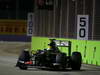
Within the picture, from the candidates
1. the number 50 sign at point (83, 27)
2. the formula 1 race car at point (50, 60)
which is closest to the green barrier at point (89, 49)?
the number 50 sign at point (83, 27)

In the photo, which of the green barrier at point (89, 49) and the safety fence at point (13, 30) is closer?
the green barrier at point (89, 49)

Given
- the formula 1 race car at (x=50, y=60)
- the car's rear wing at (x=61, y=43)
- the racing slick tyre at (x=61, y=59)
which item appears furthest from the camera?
the car's rear wing at (x=61, y=43)

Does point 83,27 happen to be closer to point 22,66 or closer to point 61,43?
point 61,43

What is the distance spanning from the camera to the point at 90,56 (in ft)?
88.6

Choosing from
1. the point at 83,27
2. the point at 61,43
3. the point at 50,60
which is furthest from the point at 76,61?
the point at 83,27

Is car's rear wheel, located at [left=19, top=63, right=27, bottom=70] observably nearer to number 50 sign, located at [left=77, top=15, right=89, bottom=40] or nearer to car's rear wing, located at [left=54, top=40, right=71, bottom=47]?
car's rear wing, located at [left=54, top=40, right=71, bottom=47]

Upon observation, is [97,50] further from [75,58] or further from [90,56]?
[75,58]

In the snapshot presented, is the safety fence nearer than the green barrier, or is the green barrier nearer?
the green barrier

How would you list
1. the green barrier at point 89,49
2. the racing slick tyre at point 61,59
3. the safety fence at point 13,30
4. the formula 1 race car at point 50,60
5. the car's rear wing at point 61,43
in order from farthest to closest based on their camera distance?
the safety fence at point 13,30, the green barrier at point 89,49, the car's rear wing at point 61,43, the formula 1 race car at point 50,60, the racing slick tyre at point 61,59

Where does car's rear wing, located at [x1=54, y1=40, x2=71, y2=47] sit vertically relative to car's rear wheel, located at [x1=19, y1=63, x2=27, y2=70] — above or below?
above

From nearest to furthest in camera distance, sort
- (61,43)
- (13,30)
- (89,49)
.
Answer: (61,43) < (89,49) < (13,30)

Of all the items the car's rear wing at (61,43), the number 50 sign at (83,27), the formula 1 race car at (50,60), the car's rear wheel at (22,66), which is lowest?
the car's rear wheel at (22,66)

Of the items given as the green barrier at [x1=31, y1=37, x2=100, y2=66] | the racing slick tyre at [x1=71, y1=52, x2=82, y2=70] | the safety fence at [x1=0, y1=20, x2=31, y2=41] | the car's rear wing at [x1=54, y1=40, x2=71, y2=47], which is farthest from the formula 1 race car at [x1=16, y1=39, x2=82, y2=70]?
the safety fence at [x1=0, y1=20, x2=31, y2=41]

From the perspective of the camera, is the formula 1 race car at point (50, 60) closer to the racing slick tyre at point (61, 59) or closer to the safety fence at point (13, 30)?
the racing slick tyre at point (61, 59)
